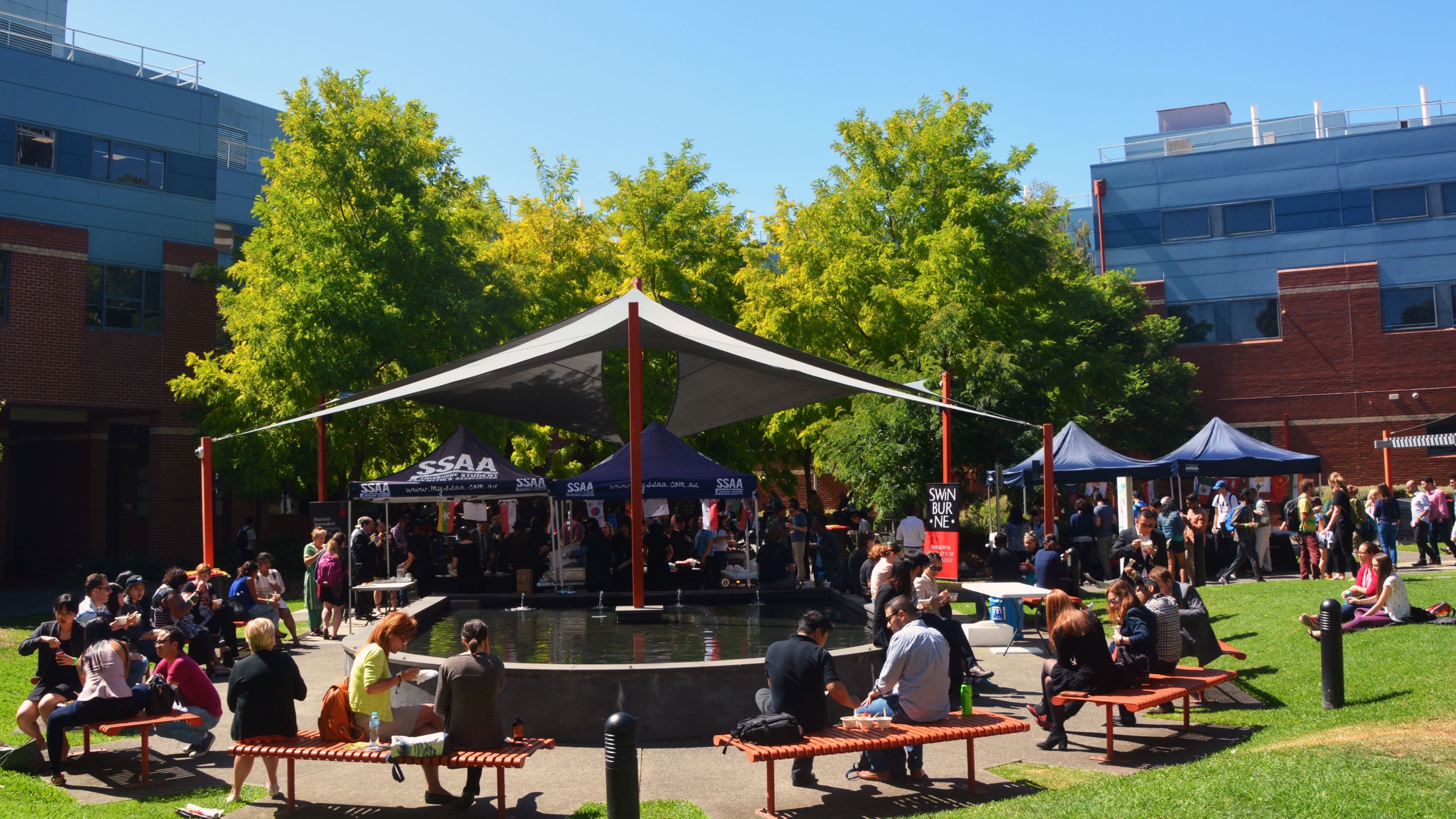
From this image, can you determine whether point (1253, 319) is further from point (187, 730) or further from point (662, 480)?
point (187, 730)

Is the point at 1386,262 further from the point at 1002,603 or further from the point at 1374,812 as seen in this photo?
the point at 1374,812

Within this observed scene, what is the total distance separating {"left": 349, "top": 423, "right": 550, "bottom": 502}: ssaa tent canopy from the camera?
17.0 metres

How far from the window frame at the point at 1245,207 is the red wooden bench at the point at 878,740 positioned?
3994 cm

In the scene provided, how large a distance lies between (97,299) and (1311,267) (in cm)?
4085

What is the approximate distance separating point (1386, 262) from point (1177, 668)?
37406 millimetres

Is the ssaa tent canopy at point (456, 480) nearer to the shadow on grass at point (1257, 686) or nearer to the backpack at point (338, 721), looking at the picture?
the backpack at point (338, 721)

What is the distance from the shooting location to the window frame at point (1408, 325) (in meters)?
39.3

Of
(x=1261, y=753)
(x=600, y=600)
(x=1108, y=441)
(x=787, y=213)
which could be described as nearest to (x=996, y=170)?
(x=787, y=213)

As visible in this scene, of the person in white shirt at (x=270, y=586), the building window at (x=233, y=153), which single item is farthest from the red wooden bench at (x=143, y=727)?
the building window at (x=233, y=153)

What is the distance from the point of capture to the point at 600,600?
1480 cm

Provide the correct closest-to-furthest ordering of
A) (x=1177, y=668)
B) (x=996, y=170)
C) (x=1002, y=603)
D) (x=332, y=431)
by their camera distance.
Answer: (x=1177, y=668), (x=1002, y=603), (x=332, y=431), (x=996, y=170)

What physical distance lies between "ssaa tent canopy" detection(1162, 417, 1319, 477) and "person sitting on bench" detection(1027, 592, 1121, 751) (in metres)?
13.2

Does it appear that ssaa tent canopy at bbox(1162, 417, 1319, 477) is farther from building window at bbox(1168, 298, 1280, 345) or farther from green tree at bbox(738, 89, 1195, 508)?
building window at bbox(1168, 298, 1280, 345)

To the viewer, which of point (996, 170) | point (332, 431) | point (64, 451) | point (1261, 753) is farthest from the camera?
point (64, 451)
